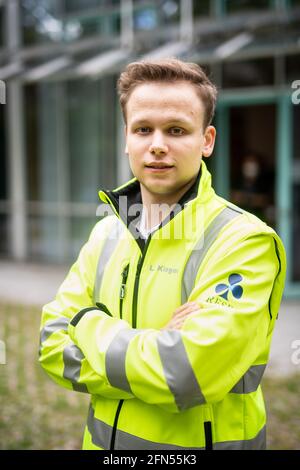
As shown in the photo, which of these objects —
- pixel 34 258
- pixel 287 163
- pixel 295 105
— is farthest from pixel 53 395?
pixel 34 258

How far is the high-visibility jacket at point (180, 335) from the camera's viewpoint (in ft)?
5.23

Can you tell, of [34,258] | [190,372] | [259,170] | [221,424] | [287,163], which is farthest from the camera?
[34,258]

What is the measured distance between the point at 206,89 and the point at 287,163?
6098 mm

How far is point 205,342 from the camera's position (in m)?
1.57

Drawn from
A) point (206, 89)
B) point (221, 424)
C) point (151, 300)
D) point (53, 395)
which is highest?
point (206, 89)

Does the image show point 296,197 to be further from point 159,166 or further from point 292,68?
point 159,166

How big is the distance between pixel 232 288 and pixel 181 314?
0.17m

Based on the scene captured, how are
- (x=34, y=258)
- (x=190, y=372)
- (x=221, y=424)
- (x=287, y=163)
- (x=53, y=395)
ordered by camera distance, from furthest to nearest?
(x=34, y=258)
(x=287, y=163)
(x=53, y=395)
(x=221, y=424)
(x=190, y=372)

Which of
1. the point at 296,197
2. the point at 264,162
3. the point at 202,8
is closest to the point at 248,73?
the point at 202,8

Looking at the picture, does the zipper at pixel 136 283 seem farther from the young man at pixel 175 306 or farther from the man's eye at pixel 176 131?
the man's eye at pixel 176 131

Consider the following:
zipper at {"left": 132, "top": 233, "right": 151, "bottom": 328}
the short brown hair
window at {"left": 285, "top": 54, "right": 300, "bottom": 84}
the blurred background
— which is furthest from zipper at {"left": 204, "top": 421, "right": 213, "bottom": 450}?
window at {"left": 285, "top": 54, "right": 300, "bottom": 84}

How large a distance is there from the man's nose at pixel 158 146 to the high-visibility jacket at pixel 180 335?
198 millimetres

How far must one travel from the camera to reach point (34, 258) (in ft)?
36.3

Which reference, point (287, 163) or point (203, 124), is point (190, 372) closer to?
point (203, 124)
